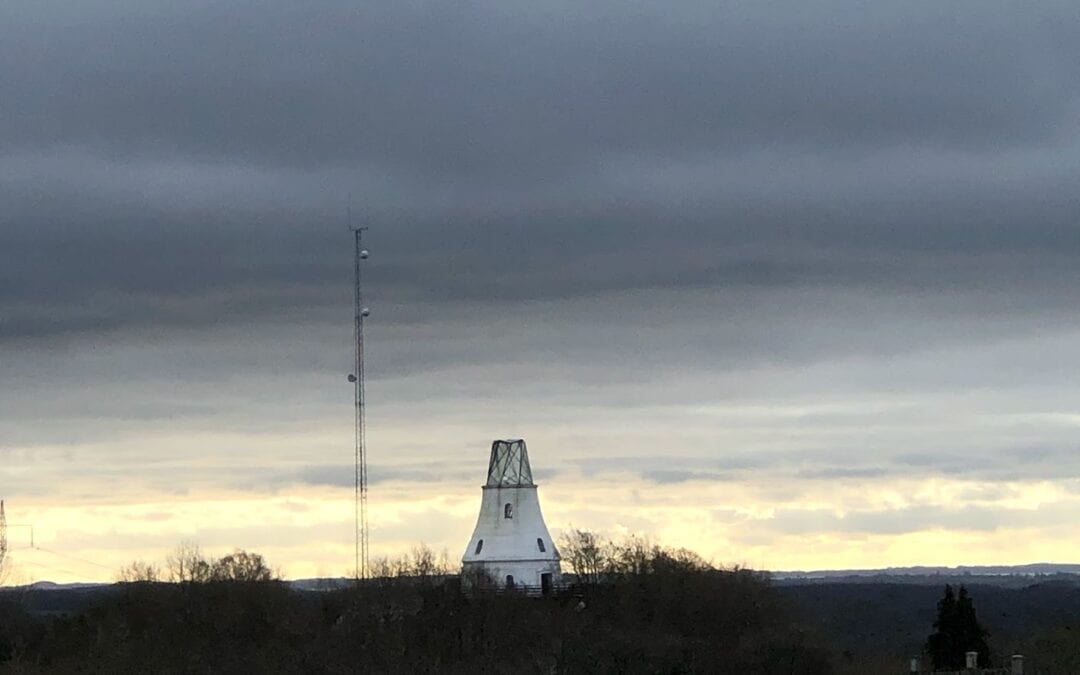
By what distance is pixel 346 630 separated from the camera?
10100 cm

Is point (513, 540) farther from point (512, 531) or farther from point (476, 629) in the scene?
point (476, 629)

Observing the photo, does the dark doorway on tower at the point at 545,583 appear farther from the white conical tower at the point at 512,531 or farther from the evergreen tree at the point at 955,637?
the evergreen tree at the point at 955,637

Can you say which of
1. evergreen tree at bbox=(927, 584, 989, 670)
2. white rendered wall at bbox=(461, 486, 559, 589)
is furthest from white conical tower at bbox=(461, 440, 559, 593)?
evergreen tree at bbox=(927, 584, 989, 670)

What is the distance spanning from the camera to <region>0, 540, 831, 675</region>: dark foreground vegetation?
91.7 meters

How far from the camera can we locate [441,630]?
331 ft

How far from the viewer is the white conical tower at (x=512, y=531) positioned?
11688 cm

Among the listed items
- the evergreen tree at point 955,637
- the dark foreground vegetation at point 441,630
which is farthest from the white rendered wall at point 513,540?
the evergreen tree at point 955,637

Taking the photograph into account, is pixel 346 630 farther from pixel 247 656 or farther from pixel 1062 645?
pixel 1062 645

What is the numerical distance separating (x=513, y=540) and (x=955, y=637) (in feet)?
98.6

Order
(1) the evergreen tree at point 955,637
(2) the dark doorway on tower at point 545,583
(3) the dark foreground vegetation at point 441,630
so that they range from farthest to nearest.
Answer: (2) the dark doorway on tower at point 545,583, (1) the evergreen tree at point 955,637, (3) the dark foreground vegetation at point 441,630

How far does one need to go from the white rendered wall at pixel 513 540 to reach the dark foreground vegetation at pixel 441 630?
239 inches

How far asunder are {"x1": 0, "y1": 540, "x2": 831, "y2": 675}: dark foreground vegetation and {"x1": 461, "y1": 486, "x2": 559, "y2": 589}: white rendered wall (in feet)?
19.9

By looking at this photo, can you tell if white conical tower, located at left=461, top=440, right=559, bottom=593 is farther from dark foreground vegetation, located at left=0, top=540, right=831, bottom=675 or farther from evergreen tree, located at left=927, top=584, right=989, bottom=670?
evergreen tree, located at left=927, top=584, right=989, bottom=670

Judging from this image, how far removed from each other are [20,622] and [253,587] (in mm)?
18661
